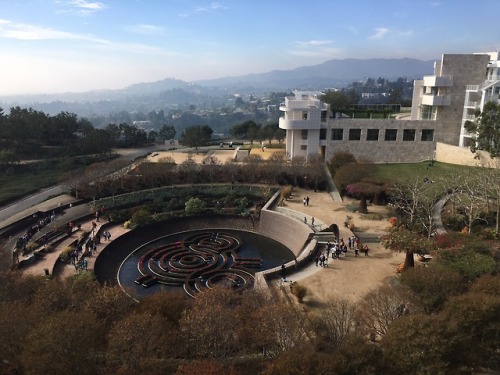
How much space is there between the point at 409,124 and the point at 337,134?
935 cm

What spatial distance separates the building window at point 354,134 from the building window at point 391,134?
3.61 m

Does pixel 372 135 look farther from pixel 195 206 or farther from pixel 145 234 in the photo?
pixel 145 234

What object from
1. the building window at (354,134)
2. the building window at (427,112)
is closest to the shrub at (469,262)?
the building window at (354,134)

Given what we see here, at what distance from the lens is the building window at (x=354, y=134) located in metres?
51.4

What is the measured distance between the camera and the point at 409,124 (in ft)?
166

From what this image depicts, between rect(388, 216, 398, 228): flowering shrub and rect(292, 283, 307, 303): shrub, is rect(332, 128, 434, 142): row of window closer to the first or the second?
rect(388, 216, 398, 228): flowering shrub

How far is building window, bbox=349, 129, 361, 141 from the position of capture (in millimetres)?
51375

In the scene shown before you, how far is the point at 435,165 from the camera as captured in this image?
47.5 m

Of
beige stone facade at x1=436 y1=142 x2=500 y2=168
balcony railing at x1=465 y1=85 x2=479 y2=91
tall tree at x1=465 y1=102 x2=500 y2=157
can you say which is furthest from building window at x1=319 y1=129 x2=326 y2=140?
balcony railing at x1=465 y1=85 x2=479 y2=91

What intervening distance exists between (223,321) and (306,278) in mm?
10195

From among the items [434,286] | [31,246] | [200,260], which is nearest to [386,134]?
[200,260]

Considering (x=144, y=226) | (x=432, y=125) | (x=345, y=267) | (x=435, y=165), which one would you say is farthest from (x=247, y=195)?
(x=432, y=125)

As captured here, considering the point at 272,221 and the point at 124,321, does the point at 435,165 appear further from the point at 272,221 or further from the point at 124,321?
the point at 124,321

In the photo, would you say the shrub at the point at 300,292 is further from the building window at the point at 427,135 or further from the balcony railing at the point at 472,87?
the balcony railing at the point at 472,87
